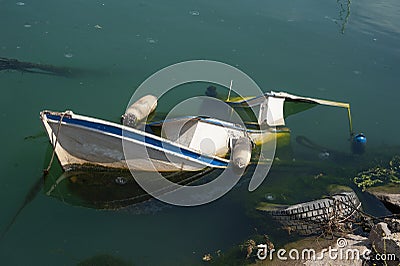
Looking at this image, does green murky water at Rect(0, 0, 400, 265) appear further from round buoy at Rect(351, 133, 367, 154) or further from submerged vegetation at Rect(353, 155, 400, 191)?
submerged vegetation at Rect(353, 155, 400, 191)

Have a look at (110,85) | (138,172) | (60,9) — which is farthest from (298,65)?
(60,9)

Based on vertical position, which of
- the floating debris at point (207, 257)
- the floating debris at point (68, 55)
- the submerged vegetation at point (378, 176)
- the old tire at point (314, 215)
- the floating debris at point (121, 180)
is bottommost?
the floating debris at point (207, 257)

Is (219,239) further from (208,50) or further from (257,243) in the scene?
(208,50)

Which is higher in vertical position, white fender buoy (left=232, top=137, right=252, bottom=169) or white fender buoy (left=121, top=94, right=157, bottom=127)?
white fender buoy (left=121, top=94, right=157, bottom=127)

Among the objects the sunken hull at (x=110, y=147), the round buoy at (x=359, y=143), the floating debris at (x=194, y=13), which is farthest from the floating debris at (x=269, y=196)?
the floating debris at (x=194, y=13)

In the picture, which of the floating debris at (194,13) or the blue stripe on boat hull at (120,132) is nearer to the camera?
the blue stripe on boat hull at (120,132)

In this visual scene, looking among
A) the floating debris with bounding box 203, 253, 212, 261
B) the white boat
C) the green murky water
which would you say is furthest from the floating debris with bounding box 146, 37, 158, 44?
the floating debris with bounding box 203, 253, 212, 261

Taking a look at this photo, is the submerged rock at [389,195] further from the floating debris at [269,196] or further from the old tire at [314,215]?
the floating debris at [269,196]
